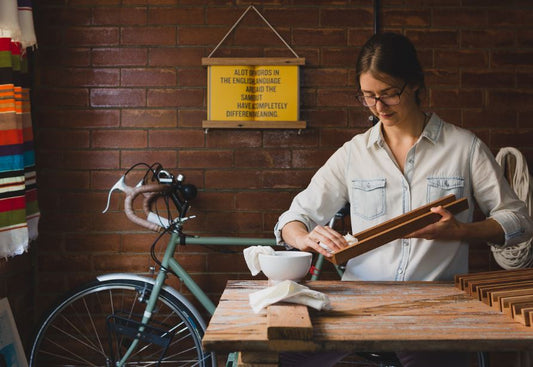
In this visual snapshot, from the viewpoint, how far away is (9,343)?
2.53 meters

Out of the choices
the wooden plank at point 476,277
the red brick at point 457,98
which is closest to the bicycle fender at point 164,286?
the wooden plank at point 476,277

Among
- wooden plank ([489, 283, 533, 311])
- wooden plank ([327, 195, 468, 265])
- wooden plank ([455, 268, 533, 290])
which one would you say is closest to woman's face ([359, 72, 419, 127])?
wooden plank ([327, 195, 468, 265])

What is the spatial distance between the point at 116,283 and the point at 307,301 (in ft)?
5.26

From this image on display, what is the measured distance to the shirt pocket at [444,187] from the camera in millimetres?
1940

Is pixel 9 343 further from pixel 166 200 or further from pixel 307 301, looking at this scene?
pixel 307 301

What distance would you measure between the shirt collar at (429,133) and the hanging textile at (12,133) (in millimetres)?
1454

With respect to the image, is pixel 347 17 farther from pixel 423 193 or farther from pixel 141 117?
pixel 423 193

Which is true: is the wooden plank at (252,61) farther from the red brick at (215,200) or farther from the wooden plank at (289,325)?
the wooden plank at (289,325)

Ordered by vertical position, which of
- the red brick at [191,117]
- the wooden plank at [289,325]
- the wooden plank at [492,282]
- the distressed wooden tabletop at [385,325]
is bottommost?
the distressed wooden tabletop at [385,325]

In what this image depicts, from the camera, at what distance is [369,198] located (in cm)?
201

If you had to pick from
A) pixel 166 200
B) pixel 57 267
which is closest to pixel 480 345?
pixel 166 200

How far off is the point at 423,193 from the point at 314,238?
46 cm

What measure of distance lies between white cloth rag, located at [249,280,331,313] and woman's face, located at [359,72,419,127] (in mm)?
782

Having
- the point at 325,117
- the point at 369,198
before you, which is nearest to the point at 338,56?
the point at 325,117
